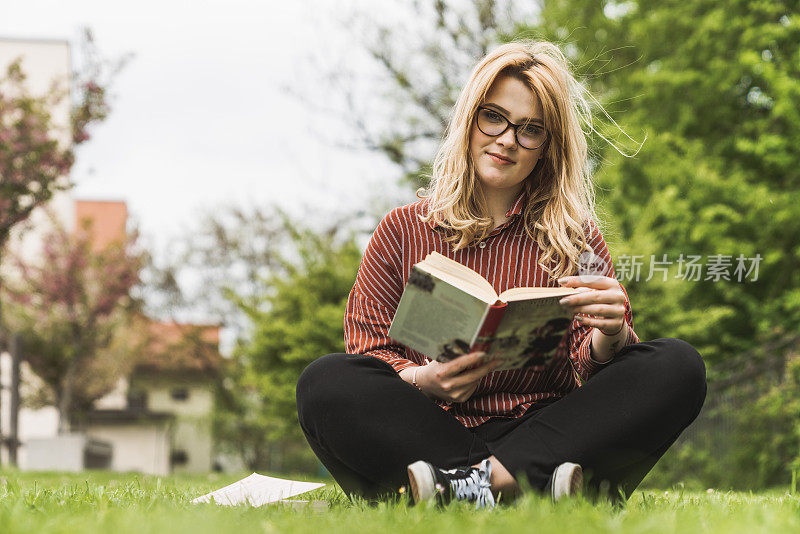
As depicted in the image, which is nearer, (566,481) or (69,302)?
(566,481)

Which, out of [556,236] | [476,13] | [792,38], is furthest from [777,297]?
[556,236]

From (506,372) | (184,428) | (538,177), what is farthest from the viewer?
(184,428)

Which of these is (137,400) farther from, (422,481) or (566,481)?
(566,481)

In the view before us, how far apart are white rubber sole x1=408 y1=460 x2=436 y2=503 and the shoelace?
73mm

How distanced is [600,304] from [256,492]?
1.16m

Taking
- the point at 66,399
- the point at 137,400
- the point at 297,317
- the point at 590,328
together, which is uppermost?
the point at 590,328

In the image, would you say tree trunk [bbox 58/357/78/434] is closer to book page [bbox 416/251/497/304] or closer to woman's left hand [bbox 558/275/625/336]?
book page [bbox 416/251/497/304]

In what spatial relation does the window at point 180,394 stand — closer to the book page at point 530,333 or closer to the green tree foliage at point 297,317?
the green tree foliage at point 297,317

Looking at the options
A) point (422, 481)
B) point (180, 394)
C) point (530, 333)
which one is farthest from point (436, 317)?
point (180, 394)

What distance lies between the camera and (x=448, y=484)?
2.05 meters

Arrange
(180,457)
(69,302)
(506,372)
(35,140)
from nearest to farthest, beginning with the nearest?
(506,372) < (35,140) < (69,302) < (180,457)

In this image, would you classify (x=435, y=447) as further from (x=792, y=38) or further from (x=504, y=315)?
(x=792, y=38)

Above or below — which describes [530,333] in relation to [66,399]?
above

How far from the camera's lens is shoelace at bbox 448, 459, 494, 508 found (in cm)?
204
